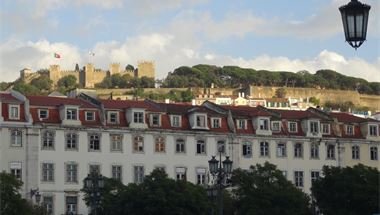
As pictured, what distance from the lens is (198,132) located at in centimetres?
7269

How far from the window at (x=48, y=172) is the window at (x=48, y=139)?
1297mm

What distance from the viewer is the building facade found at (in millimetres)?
66625

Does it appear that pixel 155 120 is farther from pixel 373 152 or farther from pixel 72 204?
pixel 373 152

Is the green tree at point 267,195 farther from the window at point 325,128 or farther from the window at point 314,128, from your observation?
the window at point 325,128

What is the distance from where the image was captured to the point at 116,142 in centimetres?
6994

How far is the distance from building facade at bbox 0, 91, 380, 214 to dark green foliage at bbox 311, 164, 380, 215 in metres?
13.5

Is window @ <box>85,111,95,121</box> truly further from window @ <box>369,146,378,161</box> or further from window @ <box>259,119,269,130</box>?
window @ <box>369,146,378,161</box>

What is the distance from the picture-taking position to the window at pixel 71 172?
6738 cm

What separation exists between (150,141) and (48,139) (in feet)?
25.8

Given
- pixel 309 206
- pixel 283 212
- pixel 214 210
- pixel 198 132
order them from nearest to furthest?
pixel 214 210
pixel 283 212
pixel 309 206
pixel 198 132

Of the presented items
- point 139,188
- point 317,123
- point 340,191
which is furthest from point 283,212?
point 317,123

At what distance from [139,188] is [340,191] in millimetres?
12929

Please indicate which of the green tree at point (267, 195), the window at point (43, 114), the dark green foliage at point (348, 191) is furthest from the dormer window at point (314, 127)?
the window at point (43, 114)

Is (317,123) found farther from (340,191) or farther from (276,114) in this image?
(340,191)
